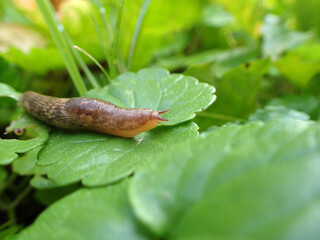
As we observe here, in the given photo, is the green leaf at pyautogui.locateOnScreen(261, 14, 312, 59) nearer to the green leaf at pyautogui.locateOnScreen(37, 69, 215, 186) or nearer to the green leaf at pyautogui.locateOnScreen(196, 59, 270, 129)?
the green leaf at pyautogui.locateOnScreen(196, 59, 270, 129)

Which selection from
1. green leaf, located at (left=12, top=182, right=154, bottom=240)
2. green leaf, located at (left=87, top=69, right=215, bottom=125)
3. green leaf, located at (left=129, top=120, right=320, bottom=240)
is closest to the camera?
green leaf, located at (left=129, top=120, right=320, bottom=240)

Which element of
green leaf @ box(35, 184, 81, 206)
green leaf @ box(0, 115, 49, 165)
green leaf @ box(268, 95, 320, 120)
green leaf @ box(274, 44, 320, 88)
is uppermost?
green leaf @ box(0, 115, 49, 165)

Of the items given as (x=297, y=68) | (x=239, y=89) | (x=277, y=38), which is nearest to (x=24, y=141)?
(x=239, y=89)

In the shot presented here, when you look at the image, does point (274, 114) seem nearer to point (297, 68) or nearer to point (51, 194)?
point (297, 68)

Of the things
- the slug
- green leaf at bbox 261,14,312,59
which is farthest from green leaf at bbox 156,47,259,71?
the slug

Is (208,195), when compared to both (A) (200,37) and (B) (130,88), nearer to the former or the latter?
(B) (130,88)

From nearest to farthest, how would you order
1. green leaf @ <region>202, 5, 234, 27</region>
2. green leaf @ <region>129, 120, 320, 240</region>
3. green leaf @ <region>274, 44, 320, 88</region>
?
1. green leaf @ <region>129, 120, 320, 240</region>
2. green leaf @ <region>274, 44, 320, 88</region>
3. green leaf @ <region>202, 5, 234, 27</region>

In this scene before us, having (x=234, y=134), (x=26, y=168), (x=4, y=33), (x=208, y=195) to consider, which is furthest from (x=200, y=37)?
(x=208, y=195)
